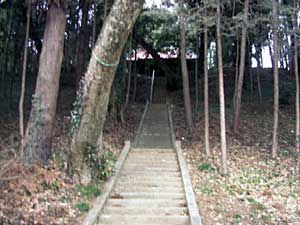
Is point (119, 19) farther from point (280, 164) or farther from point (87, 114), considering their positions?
point (280, 164)

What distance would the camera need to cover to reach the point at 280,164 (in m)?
10.6

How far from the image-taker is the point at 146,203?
780 centimetres

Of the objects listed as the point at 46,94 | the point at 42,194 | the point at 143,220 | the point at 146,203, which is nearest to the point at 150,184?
the point at 146,203

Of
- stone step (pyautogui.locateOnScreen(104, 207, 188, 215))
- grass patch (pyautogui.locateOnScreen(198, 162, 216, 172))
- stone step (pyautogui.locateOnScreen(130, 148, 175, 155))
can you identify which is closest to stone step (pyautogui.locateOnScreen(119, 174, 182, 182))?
grass patch (pyautogui.locateOnScreen(198, 162, 216, 172))

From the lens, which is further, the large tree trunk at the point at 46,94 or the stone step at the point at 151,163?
the stone step at the point at 151,163

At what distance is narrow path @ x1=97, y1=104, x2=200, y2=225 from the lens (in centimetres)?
705

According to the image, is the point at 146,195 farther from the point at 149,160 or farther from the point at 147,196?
the point at 149,160

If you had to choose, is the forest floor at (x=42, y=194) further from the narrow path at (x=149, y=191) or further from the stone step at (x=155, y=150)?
the stone step at (x=155, y=150)

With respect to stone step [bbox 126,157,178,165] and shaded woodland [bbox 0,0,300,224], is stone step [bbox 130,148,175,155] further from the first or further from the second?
stone step [bbox 126,157,178,165]

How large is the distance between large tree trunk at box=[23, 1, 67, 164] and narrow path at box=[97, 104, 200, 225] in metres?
1.91

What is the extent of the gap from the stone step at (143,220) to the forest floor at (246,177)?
0.44 m

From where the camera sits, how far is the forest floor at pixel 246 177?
7438 millimetres

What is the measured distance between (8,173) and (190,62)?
20.8 m

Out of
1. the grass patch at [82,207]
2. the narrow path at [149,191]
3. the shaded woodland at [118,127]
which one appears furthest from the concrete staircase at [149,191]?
the shaded woodland at [118,127]
